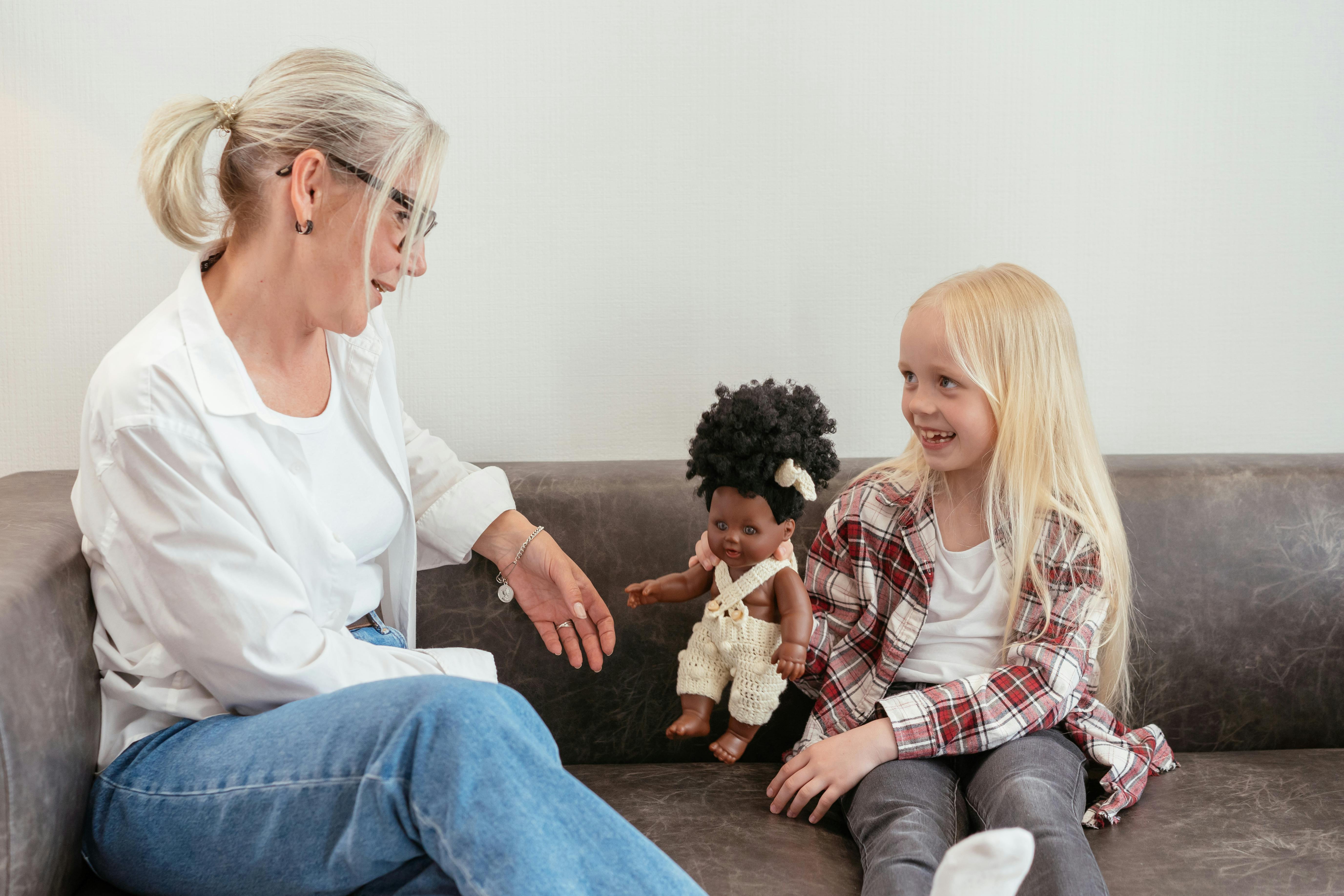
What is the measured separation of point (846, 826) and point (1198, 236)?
1244 mm

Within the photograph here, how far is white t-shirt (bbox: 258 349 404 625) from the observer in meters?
1.26

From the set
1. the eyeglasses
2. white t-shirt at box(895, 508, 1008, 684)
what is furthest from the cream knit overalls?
the eyeglasses

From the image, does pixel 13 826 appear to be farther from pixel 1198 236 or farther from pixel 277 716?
pixel 1198 236

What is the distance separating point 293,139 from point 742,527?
0.75 meters

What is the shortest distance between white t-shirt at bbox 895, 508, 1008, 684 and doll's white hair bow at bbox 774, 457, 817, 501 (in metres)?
0.25

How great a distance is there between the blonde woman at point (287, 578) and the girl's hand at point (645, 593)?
0.26 meters

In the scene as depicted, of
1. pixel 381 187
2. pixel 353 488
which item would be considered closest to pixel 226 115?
pixel 381 187

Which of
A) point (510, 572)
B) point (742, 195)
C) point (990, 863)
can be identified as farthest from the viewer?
point (742, 195)

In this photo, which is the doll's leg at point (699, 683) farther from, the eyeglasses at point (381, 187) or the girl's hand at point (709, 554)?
the eyeglasses at point (381, 187)

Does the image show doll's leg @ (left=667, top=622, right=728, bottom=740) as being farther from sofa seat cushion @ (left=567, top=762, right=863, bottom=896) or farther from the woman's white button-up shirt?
the woman's white button-up shirt

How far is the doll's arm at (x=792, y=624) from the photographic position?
1.37 m

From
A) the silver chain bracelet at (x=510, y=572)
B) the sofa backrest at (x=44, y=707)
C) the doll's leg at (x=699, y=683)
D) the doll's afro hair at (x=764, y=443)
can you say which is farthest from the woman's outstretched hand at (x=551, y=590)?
the sofa backrest at (x=44, y=707)

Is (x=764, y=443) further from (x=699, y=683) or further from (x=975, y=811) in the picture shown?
(x=975, y=811)

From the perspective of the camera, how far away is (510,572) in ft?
4.93
